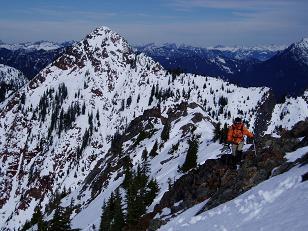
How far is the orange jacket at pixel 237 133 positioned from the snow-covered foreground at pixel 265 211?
464cm

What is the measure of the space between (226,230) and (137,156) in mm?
85299

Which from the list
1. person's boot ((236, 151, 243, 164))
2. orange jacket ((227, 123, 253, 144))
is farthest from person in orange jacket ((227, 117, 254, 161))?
person's boot ((236, 151, 243, 164))

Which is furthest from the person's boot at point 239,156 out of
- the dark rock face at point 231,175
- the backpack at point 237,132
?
the backpack at point 237,132

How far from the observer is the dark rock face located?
29969mm

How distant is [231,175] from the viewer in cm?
3503

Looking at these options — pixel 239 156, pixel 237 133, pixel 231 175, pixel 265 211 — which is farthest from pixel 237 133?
pixel 265 211

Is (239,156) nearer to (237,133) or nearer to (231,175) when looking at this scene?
(231,175)

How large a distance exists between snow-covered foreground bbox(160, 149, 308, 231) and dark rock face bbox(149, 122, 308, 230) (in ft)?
5.01

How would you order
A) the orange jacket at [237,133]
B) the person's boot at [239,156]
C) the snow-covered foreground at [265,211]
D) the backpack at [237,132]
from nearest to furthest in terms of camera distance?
the snow-covered foreground at [265,211] → the orange jacket at [237,133] → the backpack at [237,132] → the person's boot at [239,156]

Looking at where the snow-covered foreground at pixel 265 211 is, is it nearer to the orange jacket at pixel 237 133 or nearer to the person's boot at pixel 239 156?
the orange jacket at pixel 237 133

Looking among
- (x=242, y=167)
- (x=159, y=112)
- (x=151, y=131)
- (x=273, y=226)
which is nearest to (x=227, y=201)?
(x=242, y=167)

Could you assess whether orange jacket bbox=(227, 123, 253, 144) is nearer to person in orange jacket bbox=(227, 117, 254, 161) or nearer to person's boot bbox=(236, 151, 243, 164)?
person in orange jacket bbox=(227, 117, 254, 161)

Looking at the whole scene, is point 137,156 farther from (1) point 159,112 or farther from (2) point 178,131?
(1) point 159,112

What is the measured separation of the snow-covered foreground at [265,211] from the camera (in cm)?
1933
